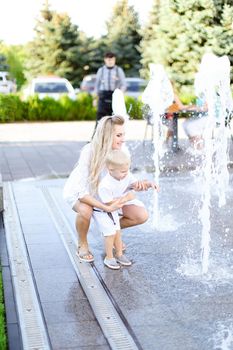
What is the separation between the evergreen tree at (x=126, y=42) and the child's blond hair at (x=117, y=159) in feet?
117

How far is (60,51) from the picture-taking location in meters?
39.0

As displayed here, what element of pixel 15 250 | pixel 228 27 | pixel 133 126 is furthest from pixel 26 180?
pixel 228 27

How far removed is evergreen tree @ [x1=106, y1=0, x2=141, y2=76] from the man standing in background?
27.1 metres

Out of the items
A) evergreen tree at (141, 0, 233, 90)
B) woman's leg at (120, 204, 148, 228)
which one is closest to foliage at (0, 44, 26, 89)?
evergreen tree at (141, 0, 233, 90)

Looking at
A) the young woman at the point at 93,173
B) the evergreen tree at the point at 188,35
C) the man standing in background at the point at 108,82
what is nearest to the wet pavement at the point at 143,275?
the young woman at the point at 93,173

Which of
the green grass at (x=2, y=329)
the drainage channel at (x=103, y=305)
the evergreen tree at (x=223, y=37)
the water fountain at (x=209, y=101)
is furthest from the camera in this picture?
the evergreen tree at (x=223, y=37)

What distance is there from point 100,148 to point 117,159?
220 millimetres

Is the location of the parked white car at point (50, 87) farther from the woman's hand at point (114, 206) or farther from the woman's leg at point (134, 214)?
the woman's hand at point (114, 206)

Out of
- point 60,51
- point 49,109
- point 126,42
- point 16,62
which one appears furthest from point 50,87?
point 16,62

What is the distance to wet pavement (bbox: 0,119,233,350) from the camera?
3.70 meters

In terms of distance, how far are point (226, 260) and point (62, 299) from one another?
159cm

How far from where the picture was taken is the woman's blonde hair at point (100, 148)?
490cm

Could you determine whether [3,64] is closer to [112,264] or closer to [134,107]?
[134,107]

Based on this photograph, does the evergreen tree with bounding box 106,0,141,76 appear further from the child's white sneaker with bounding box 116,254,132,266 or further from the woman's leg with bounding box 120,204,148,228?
the child's white sneaker with bounding box 116,254,132,266
